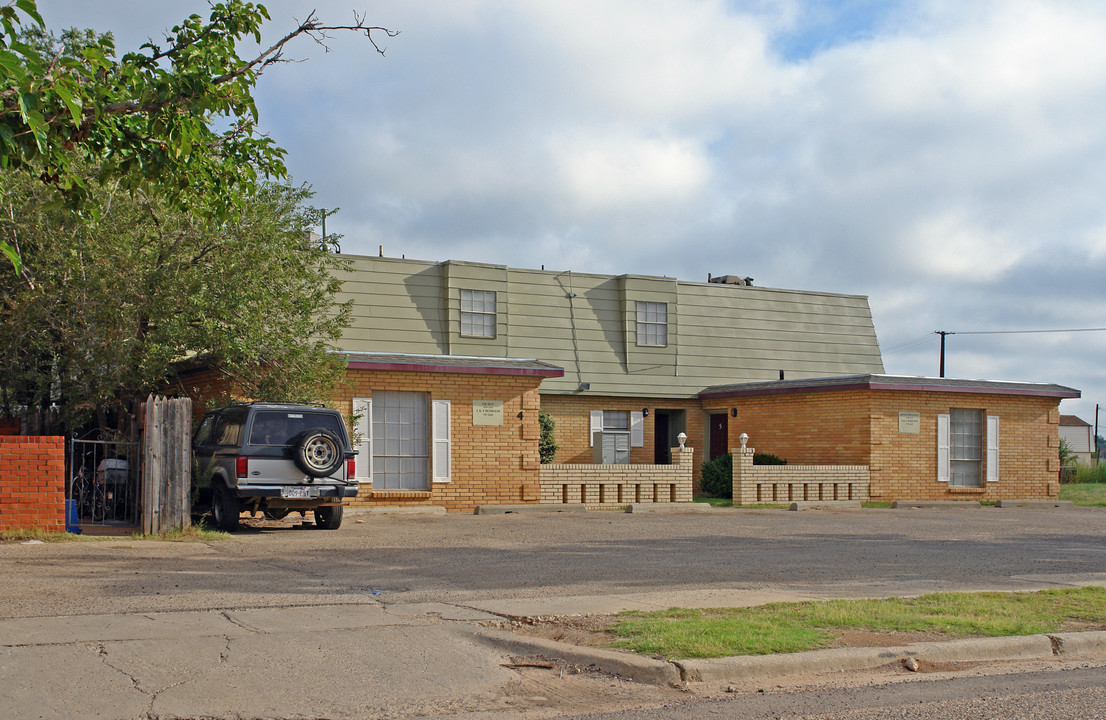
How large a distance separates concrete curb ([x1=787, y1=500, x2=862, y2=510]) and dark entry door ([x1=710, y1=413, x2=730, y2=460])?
677cm

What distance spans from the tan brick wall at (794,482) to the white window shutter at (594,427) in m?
6.41

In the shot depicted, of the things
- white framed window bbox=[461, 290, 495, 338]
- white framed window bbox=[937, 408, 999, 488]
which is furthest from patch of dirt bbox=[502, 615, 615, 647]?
white framed window bbox=[461, 290, 495, 338]

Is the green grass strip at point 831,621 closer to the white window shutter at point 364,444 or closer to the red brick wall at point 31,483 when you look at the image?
the red brick wall at point 31,483

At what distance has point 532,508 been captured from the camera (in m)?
22.0

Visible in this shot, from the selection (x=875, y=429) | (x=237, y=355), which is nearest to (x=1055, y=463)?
(x=875, y=429)

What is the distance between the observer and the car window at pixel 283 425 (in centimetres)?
1556

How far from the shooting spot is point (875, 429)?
25.7 m

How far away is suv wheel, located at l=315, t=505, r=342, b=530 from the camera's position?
16797mm

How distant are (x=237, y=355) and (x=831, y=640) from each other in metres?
12.5

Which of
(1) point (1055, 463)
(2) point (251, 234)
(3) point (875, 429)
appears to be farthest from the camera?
(1) point (1055, 463)

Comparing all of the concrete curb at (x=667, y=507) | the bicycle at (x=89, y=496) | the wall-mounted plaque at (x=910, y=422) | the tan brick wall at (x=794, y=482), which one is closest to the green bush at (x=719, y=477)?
the tan brick wall at (x=794, y=482)

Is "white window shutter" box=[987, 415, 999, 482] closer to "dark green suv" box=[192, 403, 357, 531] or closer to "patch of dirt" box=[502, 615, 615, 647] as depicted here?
"dark green suv" box=[192, 403, 357, 531]

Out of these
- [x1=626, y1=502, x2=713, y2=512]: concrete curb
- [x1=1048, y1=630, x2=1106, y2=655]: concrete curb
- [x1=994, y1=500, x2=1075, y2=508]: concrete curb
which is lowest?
[x1=994, y1=500, x2=1075, y2=508]: concrete curb

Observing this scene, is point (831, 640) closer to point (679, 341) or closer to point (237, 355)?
point (237, 355)
